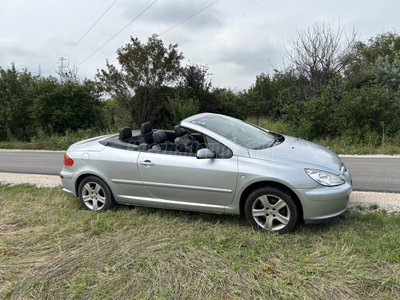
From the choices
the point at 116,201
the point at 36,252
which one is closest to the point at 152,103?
the point at 116,201

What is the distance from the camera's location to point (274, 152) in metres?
3.97

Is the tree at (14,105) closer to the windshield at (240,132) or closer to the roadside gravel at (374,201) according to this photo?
the windshield at (240,132)

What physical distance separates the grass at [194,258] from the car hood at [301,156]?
782mm

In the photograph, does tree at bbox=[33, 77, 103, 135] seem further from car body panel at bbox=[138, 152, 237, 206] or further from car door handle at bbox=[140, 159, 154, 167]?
car body panel at bbox=[138, 152, 237, 206]

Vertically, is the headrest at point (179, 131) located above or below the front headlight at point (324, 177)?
above

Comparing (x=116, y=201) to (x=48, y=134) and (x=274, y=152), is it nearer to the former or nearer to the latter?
(x=274, y=152)

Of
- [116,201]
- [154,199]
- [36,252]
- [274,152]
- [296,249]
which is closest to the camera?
[296,249]

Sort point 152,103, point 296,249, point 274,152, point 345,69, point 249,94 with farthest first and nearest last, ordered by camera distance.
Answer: point 249,94 → point 152,103 → point 345,69 → point 274,152 → point 296,249

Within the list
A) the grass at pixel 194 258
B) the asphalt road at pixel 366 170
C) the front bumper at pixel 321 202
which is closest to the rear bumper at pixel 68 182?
the grass at pixel 194 258

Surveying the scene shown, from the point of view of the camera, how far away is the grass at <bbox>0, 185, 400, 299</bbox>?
2748mm

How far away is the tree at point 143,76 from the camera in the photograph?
16922 mm

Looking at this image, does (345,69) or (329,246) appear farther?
(345,69)

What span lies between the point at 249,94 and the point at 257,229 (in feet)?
68.4

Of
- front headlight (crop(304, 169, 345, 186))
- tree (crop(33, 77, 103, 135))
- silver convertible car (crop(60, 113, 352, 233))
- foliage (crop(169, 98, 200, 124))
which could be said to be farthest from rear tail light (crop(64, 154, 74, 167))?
tree (crop(33, 77, 103, 135))
